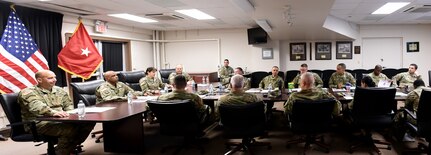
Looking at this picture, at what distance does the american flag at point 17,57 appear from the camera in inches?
192

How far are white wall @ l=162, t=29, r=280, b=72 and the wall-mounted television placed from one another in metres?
0.49

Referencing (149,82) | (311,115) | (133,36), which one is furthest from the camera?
(133,36)

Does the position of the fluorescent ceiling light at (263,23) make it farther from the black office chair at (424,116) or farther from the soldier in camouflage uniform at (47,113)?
the soldier in camouflage uniform at (47,113)

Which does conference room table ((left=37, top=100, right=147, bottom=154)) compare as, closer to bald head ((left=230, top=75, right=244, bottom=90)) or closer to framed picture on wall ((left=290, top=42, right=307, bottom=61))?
bald head ((left=230, top=75, right=244, bottom=90))

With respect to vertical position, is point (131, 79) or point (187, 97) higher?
point (131, 79)

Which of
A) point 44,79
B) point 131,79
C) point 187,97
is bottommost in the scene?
point 187,97

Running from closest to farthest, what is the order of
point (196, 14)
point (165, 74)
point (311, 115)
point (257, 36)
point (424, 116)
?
point (424, 116) → point (311, 115) → point (196, 14) → point (165, 74) → point (257, 36)

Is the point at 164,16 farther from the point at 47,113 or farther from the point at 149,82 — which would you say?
the point at 47,113

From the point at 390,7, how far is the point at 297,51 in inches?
147

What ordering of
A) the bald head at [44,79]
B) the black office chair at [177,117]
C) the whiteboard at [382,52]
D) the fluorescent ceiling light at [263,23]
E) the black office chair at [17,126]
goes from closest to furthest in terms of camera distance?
1. the black office chair at [17,126]
2. the black office chair at [177,117]
3. the bald head at [44,79]
4. the fluorescent ceiling light at [263,23]
5. the whiteboard at [382,52]

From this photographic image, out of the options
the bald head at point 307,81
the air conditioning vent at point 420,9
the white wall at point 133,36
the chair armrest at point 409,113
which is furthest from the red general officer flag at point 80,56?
the air conditioning vent at point 420,9

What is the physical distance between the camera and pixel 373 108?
351 centimetres

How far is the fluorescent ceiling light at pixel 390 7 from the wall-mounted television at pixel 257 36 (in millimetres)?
3067

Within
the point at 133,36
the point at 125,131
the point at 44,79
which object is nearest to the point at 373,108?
the point at 125,131
